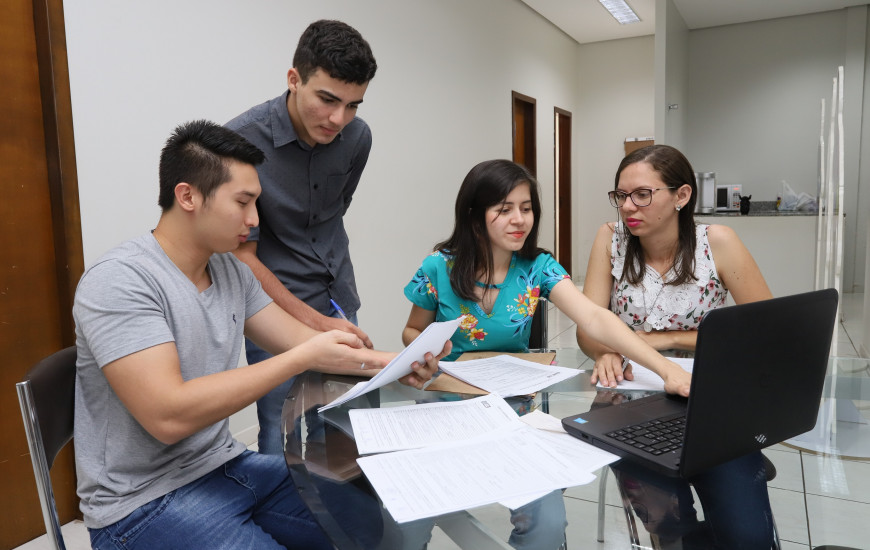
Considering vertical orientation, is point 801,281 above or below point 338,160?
below

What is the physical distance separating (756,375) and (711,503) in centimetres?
19

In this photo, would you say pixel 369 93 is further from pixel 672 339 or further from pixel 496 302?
pixel 672 339

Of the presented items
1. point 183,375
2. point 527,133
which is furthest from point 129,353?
point 527,133

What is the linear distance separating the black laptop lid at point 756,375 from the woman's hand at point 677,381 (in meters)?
0.22

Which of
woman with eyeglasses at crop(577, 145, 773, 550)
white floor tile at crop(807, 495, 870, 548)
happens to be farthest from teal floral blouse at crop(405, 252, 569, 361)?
white floor tile at crop(807, 495, 870, 548)

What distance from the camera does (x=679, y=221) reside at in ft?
6.17

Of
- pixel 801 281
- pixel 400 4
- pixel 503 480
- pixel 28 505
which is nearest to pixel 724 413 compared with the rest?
pixel 503 480

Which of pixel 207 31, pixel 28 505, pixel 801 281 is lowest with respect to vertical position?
pixel 28 505

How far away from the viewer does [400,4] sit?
14.0 ft

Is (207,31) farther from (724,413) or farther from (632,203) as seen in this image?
(724,413)

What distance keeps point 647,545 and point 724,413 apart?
23 cm

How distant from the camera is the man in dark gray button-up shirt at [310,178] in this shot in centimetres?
153

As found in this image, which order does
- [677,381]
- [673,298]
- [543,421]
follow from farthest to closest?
1. [673,298]
2. [677,381]
3. [543,421]

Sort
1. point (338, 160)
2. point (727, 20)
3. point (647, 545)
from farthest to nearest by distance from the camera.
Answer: point (727, 20), point (338, 160), point (647, 545)
